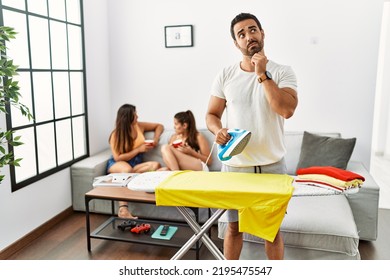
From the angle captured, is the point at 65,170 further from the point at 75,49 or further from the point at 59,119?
the point at 75,49

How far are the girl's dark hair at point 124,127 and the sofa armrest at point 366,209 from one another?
A: 1856 mm

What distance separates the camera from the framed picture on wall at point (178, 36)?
3820mm

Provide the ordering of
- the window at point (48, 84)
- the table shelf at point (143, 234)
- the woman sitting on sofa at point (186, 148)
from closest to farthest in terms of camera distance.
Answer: the table shelf at point (143, 234) → the window at point (48, 84) → the woman sitting on sofa at point (186, 148)

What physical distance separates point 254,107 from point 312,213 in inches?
39.4

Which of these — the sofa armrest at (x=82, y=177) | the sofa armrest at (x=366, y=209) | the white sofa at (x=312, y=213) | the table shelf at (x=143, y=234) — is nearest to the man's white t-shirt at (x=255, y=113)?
the white sofa at (x=312, y=213)

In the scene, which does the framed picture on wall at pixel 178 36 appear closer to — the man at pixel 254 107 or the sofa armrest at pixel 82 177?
the sofa armrest at pixel 82 177

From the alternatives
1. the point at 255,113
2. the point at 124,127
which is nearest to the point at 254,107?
the point at 255,113

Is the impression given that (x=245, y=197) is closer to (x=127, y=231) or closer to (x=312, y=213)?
(x=312, y=213)

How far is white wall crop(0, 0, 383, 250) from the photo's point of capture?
3475 millimetres

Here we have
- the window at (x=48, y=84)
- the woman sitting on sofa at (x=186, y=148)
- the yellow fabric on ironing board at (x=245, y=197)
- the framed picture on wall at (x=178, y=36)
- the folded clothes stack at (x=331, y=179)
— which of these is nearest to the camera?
the yellow fabric on ironing board at (x=245, y=197)

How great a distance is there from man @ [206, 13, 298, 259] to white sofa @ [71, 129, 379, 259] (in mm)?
498

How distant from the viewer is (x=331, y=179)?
73.4 inches

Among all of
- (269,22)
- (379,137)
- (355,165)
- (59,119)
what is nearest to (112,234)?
(59,119)

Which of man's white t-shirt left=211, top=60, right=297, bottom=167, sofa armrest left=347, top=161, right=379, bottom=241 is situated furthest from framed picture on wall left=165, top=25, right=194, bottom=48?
sofa armrest left=347, top=161, right=379, bottom=241
